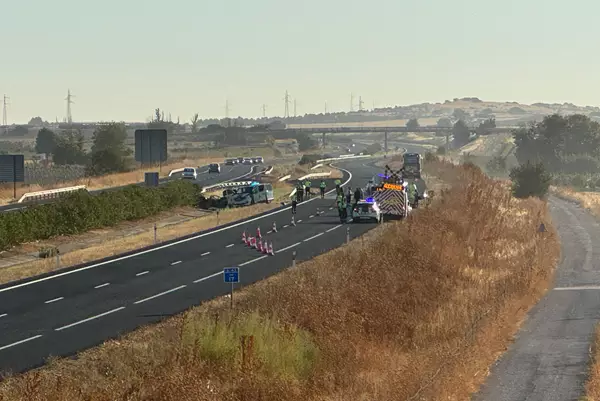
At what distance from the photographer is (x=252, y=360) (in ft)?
77.9

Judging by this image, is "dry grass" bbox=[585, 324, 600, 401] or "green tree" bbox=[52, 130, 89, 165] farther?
"green tree" bbox=[52, 130, 89, 165]

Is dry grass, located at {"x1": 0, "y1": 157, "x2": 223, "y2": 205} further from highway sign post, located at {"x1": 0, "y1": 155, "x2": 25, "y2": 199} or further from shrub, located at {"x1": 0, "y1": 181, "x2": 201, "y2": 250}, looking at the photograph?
shrub, located at {"x1": 0, "y1": 181, "x2": 201, "y2": 250}

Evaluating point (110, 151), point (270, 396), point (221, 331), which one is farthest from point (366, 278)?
point (110, 151)

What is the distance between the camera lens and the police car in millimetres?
63531

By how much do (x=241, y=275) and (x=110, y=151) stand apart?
75.3 meters

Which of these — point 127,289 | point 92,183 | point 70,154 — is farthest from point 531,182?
point 127,289

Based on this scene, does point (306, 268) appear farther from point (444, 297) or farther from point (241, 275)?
point (444, 297)

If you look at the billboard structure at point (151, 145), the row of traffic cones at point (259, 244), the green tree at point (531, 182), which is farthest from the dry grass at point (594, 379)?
the green tree at point (531, 182)

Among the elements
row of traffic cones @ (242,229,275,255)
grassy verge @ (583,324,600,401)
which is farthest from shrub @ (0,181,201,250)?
grassy verge @ (583,324,600,401)

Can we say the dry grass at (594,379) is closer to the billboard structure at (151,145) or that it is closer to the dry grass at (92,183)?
the dry grass at (92,183)

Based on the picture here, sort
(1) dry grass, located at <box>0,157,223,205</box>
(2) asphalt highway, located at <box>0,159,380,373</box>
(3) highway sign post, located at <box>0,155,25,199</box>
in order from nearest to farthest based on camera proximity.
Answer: (2) asphalt highway, located at <box>0,159,380,373</box>, (3) highway sign post, located at <box>0,155,25,199</box>, (1) dry grass, located at <box>0,157,223,205</box>

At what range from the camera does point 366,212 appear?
209ft

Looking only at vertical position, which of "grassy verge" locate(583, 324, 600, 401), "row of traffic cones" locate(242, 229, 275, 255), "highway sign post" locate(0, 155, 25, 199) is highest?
"highway sign post" locate(0, 155, 25, 199)

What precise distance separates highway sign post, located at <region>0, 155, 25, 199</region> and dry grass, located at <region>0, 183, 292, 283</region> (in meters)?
15.6
